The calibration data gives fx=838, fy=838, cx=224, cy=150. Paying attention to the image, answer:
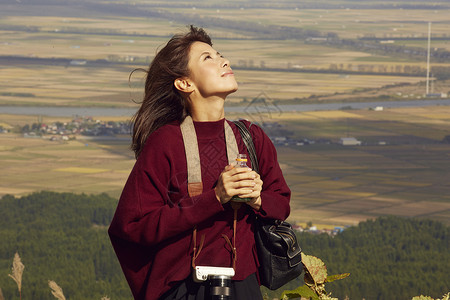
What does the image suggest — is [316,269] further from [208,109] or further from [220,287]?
[208,109]

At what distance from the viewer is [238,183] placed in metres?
4.91

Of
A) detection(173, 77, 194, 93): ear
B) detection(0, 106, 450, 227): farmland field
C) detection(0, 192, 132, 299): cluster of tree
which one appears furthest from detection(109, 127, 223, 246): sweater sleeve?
detection(0, 106, 450, 227): farmland field

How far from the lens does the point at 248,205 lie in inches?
212

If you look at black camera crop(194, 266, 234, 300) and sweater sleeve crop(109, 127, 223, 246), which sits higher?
sweater sleeve crop(109, 127, 223, 246)

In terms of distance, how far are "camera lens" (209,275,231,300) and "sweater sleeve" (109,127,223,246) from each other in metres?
0.36

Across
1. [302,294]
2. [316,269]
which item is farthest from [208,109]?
[302,294]

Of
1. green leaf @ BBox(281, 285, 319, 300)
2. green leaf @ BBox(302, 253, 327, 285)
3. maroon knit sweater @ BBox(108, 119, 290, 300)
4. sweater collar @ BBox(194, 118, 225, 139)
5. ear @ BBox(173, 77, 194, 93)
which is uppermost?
ear @ BBox(173, 77, 194, 93)

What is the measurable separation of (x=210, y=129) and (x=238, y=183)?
0.67 metres

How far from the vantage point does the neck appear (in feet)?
18.1

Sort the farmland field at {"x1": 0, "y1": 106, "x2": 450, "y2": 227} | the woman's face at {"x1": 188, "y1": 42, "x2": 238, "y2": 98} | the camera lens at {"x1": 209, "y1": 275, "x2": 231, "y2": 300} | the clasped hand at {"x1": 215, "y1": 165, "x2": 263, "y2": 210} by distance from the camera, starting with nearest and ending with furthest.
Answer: the clasped hand at {"x1": 215, "y1": 165, "x2": 263, "y2": 210}
the camera lens at {"x1": 209, "y1": 275, "x2": 231, "y2": 300}
the woman's face at {"x1": 188, "y1": 42, "x2": 238, "y2": 98}
the farmland field at {"x1": 0, "y1": 106, "x2": 450, "y2": 227}

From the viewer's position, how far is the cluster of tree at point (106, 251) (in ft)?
344

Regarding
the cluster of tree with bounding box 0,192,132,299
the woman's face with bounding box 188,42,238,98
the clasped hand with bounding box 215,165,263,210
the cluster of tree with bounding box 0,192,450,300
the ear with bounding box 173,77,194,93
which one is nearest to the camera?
the clasped hand with bounding box 215,165,263,210

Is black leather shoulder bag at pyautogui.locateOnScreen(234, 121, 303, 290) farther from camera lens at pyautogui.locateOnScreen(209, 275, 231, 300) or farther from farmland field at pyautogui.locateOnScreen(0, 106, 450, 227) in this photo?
farmland field at pyautogui.locateOnScreen(0, 106, 450, 227)

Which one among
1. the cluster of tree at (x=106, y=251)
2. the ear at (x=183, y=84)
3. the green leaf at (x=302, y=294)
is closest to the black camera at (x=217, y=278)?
the green leaf at (x=302, y=294)
